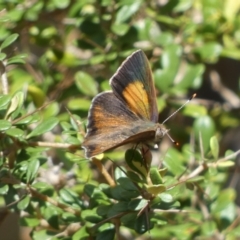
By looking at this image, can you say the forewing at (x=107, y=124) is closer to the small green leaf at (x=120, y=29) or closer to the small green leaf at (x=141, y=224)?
the small green leaf at (x=141, y=224)

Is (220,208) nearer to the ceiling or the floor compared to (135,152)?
nearer to the floor

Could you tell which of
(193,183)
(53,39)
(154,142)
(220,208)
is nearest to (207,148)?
(220,208)

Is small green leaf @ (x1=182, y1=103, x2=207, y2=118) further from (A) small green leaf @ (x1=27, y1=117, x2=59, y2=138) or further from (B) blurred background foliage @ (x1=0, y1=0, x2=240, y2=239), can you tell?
(A) small green leaf @ (x1=27, y1=117, x2=59, y2=138)

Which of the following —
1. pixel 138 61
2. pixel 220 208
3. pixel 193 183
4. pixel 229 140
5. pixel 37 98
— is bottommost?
pixel 229 140

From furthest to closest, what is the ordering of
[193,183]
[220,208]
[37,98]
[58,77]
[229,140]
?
[229,140]
[58,77]
[37,98]
[220,208]
[193,183]

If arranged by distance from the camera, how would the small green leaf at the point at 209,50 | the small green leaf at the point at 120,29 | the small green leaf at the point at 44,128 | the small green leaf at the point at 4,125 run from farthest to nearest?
the small green leaf at the point at 209,50 → the small green leaf at the point at 120,29 → the small green leaf at the point at 44,128 → the small green leaf at the point at 4,125

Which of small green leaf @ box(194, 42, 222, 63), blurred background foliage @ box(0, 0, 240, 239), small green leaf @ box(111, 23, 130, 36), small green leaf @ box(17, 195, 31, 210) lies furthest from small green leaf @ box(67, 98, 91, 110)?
small green leaf @ box(17, 195, 31, 210)

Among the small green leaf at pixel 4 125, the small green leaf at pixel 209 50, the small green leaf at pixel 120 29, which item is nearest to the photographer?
the small green leaf at pixel 4 125

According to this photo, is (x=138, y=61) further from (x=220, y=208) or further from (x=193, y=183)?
(x=220, y=208)

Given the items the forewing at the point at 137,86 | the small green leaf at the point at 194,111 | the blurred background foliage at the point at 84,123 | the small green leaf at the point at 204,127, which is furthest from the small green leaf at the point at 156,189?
the small green leaf at the point at 194,111
